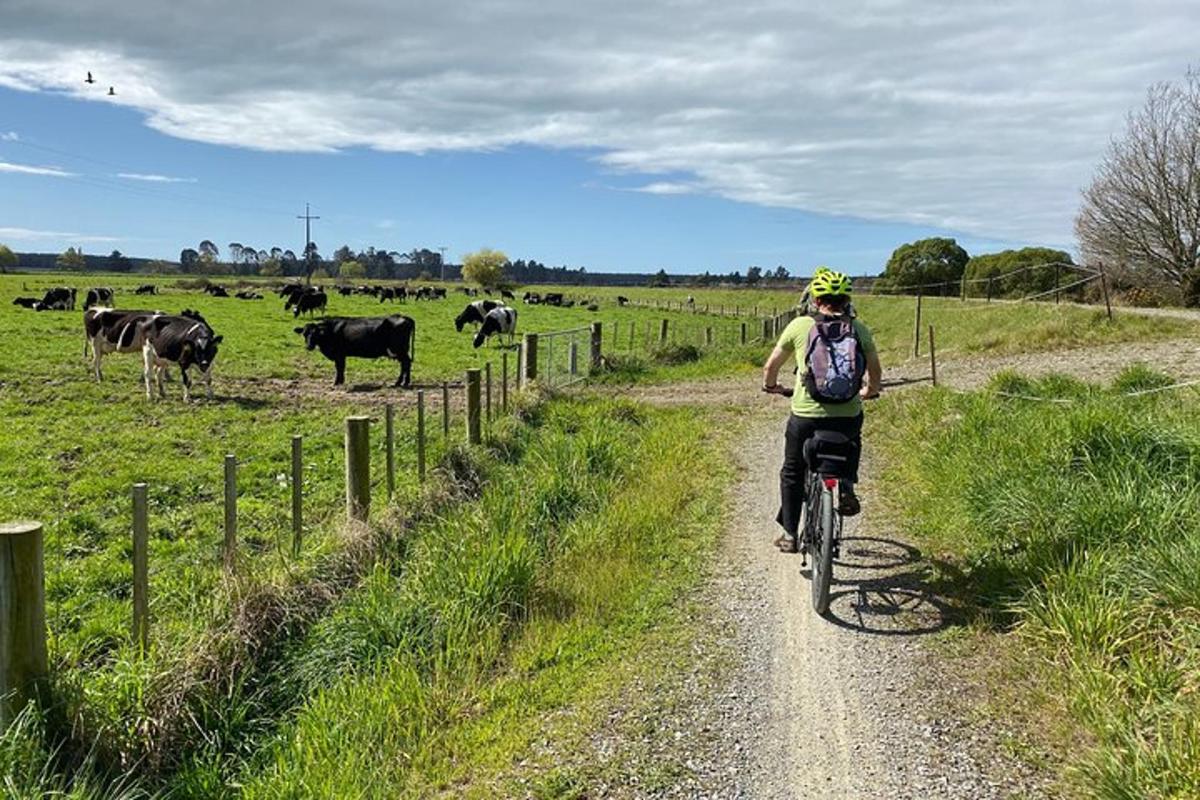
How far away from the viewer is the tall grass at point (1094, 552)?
3.46m

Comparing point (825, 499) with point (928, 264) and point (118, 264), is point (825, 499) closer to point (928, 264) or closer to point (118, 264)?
point (928, 264)

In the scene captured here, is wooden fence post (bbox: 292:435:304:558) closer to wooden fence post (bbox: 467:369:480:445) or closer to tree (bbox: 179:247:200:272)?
wooden fence post (bbox: 467:369:480:445)

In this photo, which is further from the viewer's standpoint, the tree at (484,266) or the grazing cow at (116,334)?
the tree at (484,266)

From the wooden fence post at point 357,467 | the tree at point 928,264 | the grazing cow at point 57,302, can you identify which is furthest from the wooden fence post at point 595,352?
the tree at point 928,264

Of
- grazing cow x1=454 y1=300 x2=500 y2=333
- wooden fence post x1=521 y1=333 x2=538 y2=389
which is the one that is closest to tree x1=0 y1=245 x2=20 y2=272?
grazing cow x1=454 y1=300 x2=500 y2=333

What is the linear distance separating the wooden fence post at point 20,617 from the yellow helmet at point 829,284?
14.6 feet

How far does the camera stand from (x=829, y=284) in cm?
530

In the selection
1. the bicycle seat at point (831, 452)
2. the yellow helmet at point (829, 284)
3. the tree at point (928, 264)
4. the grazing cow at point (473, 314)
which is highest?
the tree at point (928, 264)

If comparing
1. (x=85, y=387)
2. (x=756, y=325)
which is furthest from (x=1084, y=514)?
(x=756, y=325)

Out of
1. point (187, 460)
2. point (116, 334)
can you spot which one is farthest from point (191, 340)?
point (187, 460)

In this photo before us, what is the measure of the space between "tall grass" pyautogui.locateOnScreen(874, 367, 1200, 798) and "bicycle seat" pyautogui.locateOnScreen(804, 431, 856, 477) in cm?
122

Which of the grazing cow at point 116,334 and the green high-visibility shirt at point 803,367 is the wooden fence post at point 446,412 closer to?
the green high-visibility shirt at point 803,367

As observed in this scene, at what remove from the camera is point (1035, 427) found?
7766mm

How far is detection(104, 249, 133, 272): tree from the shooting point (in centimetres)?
13025
